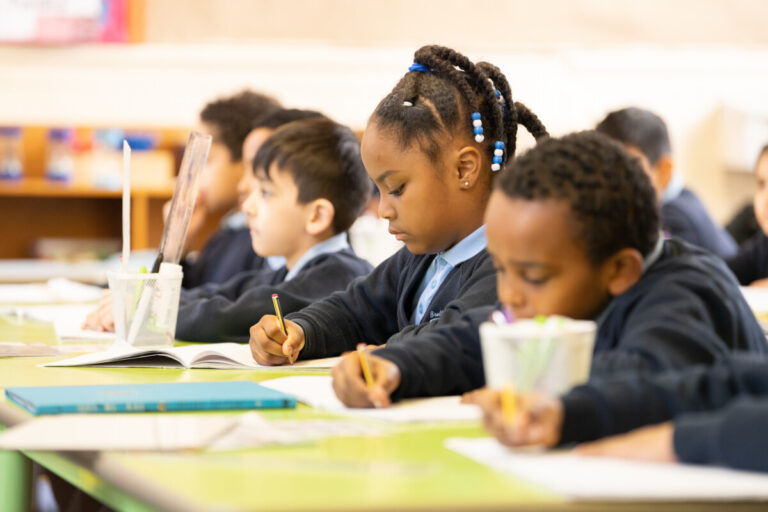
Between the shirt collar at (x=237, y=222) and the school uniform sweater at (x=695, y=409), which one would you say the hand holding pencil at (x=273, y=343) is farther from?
the shirt collar at (x=237, y=222)

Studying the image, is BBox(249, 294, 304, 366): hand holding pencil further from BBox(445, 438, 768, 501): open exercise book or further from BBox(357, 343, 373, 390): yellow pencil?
BBox(445, 438, 768, 501): open exercise book

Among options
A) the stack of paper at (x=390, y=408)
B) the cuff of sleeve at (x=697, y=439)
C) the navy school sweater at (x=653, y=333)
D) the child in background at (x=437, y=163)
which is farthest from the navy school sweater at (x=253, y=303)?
the cuff of sleeve at (x=697, y=439)

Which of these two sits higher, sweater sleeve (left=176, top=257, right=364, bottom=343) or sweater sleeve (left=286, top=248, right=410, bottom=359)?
sweater sleeve (left=286, top=248, right=410, bottom=359)

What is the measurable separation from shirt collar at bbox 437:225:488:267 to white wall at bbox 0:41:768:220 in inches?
124

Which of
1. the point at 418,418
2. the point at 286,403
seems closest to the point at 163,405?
the point at 286,403

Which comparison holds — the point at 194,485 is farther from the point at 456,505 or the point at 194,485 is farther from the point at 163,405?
the point at 163,405

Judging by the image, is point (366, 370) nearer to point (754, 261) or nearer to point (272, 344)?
point (272, 344)

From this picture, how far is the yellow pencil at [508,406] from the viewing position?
28.1 inches

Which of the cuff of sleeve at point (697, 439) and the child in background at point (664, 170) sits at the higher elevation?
the cuff of sleeve at point (697, 439)

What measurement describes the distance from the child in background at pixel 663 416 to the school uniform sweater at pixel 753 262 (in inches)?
78.1

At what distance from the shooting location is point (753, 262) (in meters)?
2.69

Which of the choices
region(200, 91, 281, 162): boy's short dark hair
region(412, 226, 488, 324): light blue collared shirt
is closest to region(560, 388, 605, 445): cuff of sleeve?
region(412, 226, 488, 324): light blue collared shirt

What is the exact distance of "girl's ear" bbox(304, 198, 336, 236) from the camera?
1882 mm

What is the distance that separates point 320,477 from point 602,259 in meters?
0.37
